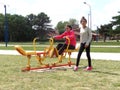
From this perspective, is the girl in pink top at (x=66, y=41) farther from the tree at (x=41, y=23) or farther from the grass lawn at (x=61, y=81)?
the tree at (x=41, y=23)

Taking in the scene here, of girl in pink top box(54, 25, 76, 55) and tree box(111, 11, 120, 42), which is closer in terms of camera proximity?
girl in pink top box(54, 25, 76, 55)

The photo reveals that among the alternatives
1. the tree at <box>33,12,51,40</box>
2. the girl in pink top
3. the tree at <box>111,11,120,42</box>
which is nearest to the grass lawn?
the girl in pink top

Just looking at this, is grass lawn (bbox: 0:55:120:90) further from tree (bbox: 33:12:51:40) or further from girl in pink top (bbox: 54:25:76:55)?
tree (bbox: 33:12:51:40)

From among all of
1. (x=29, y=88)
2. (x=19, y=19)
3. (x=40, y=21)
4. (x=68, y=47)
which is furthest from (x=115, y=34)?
(x=29, y=88)

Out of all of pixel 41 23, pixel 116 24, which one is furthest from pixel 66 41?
pixel 41 23

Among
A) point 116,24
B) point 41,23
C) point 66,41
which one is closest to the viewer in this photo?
point 66,41

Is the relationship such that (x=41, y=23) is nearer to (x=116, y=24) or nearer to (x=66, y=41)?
(x=116, y=24)

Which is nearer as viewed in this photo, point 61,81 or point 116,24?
point 61,81

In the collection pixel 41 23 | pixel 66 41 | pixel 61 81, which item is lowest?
Answer: pixel 61 81

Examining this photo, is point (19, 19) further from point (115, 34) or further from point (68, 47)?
point (68, 47)

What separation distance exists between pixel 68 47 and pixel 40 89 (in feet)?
18.9

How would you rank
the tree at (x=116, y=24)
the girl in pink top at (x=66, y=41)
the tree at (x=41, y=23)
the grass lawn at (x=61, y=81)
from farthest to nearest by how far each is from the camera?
the tree at (x=41, y=23), the tree at (x=116, y=24), the girl in pink top at (x=66, y=41), the grass lawn at (x=61, y=81)

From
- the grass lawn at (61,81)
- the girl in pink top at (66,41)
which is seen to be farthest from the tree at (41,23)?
the grass lawn at (61,81)

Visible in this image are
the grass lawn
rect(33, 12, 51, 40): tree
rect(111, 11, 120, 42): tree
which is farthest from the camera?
rect(33, 12, 51, 40): tree
